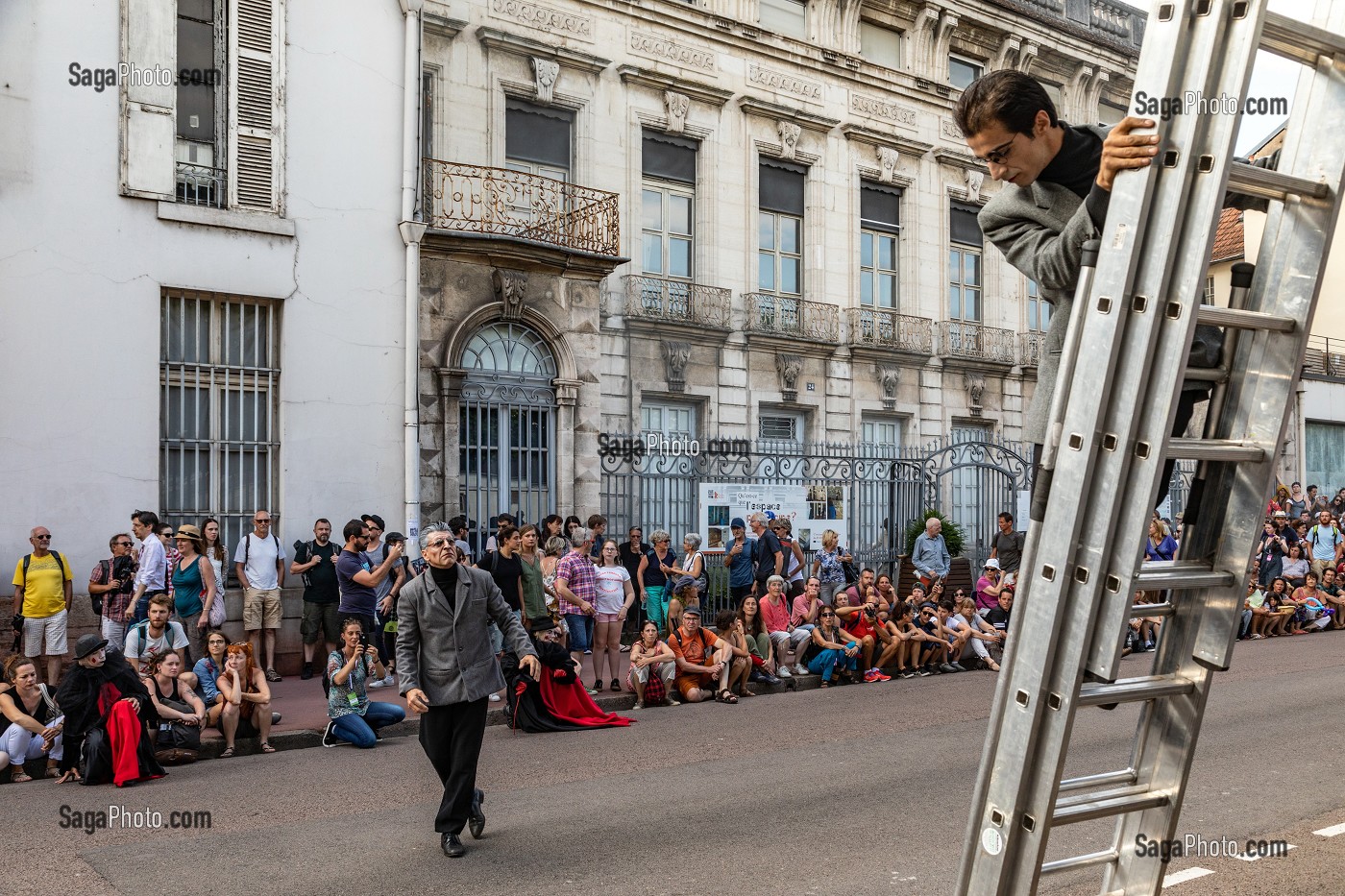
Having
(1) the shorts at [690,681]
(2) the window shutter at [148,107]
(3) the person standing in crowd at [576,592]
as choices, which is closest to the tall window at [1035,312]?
(3) the person standing in crowd at [576,592]

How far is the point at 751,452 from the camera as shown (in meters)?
19.9

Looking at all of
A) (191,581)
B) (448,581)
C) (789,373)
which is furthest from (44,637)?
(789,373)

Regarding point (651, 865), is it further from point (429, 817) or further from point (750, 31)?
point (750, 31)

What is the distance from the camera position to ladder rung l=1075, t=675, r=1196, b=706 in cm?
250

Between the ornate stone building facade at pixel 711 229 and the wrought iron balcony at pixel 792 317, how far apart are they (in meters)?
0.05

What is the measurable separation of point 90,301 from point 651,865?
35.4 feet

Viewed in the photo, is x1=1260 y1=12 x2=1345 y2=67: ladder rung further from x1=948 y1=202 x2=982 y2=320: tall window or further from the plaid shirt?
x1=948 y1=202 x2=982 y2=320: tall window

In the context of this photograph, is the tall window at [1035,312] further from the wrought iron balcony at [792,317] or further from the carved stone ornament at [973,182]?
the wrought iron balcony at [792,317]

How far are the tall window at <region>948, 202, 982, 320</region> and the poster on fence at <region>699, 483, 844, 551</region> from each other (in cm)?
704

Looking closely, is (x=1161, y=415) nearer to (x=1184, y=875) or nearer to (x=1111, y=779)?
(x=1111, y=779)

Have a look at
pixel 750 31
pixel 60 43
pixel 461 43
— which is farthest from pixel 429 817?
pixel 750 31

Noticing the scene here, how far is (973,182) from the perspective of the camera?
26.4m

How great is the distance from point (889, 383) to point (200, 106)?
13.8 m

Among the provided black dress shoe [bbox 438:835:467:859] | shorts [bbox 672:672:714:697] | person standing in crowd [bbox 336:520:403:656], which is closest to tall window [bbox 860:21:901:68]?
shorts [bbox 672:672:714:697]
